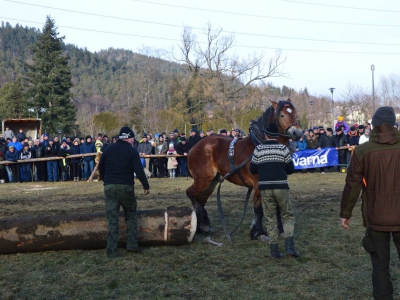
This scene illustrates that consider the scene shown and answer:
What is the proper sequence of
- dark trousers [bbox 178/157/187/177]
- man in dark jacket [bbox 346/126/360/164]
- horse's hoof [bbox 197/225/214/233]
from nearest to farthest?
horse's hoof [bbox 197/225/214/233], man in dark jacket [bbox 346/126/360/164], dark trousers [bbox 178/157/187/177]

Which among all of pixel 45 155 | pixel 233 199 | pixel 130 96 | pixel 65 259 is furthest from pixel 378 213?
pixel 130 96

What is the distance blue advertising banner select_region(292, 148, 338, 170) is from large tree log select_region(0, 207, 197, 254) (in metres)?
13.4

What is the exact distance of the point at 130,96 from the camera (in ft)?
259

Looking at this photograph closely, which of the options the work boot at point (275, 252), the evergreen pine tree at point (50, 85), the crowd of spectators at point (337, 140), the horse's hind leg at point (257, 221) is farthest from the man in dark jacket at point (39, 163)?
the evergreen pine tree at point (50, 85)

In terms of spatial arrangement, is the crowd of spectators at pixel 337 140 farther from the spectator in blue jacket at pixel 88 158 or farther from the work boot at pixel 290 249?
the work boot at pixel 290 249

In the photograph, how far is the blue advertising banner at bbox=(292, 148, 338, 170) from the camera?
20.5 meters

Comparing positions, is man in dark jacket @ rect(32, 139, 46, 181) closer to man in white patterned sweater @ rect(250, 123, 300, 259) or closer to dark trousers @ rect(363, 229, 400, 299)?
man in white patterned sweater @ rect(250, 123, 300, 259)

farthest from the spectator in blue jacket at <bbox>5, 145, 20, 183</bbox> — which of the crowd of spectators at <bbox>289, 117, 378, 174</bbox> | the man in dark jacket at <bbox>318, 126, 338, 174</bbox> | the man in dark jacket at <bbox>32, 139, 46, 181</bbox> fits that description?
the man in dark jacket at <bbox>318, 126, 338, 174</bbox>

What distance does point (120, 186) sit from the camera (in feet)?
24.0

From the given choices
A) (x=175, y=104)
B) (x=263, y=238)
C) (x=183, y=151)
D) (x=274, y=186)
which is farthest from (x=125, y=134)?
(x=175, y=104)

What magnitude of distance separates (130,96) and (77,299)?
75.0 m

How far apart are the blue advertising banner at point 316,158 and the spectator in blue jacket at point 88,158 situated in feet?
30.3

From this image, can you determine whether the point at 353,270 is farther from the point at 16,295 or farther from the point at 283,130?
the point at 16,295

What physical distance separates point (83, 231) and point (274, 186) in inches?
125
